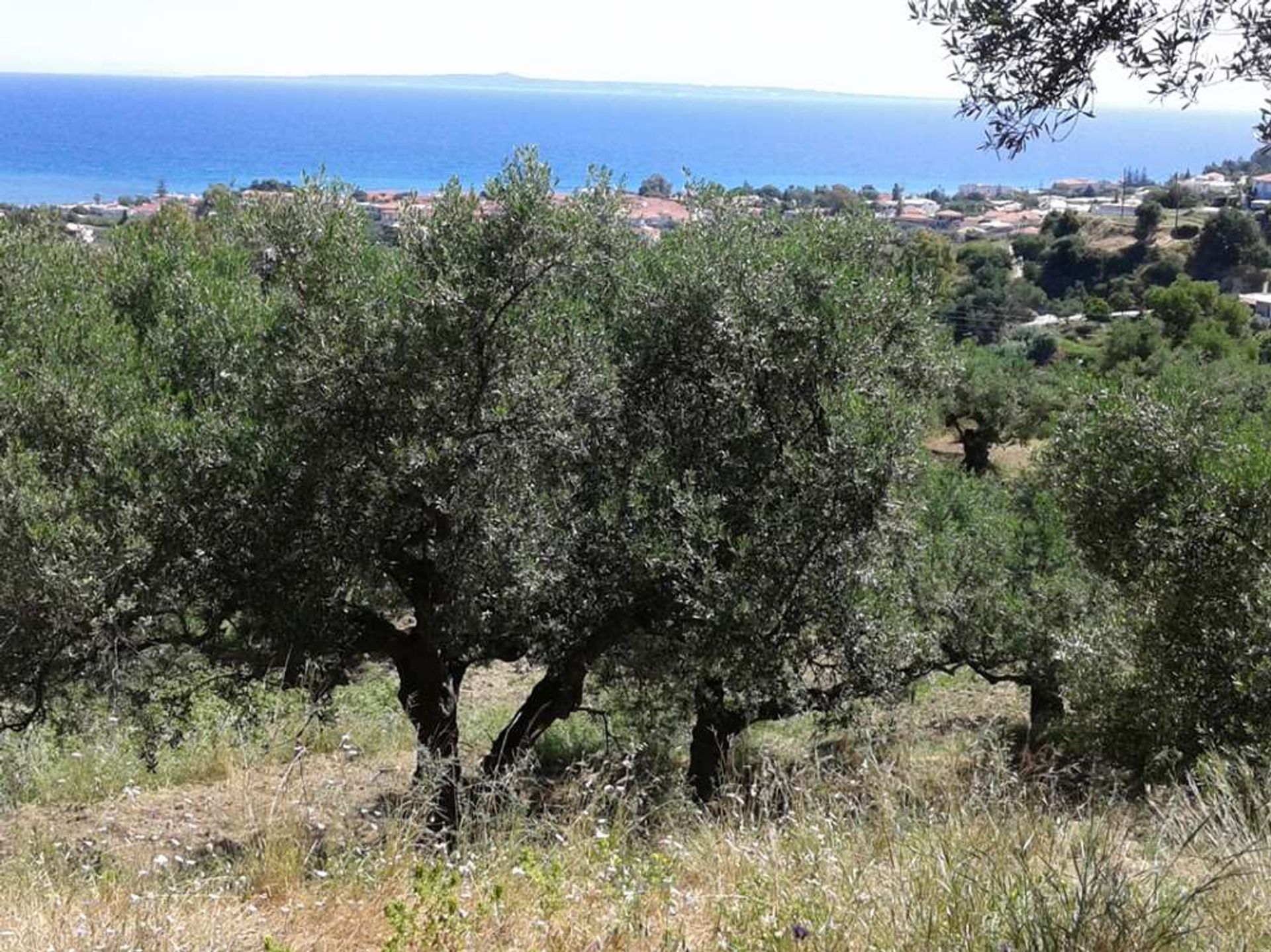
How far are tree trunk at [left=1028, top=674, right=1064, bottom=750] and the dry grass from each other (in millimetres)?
8292

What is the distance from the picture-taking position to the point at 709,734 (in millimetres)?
10227

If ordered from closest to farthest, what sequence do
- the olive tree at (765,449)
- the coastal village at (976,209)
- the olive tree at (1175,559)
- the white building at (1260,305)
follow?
the olive tree at (1175,559) → the olive tree at (765,449) → the coastal village at (976,209) → the white building at (1260,305)

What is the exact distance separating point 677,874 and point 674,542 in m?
3.54

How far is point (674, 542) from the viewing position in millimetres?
7734

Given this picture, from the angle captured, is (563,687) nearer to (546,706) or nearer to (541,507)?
(546,706)

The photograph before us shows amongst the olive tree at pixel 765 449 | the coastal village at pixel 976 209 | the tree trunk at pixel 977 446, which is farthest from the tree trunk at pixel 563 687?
the tree trunk at pixel 977 446

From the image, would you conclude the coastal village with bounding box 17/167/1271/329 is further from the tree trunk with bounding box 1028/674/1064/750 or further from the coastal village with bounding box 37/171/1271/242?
the tree trunk with bounding box 1028/674/1064/750

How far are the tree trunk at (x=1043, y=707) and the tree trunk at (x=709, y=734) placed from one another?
4812 mm

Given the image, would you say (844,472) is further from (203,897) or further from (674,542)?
(203,897)

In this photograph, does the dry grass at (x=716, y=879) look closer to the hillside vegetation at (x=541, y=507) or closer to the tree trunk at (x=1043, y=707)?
the hillside vegetation at (x=541, y=507)

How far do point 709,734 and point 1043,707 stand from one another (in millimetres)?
7672

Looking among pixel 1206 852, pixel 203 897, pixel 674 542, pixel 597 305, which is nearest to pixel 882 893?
pixel 1206 852

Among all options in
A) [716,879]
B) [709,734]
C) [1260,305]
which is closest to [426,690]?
[709,734]

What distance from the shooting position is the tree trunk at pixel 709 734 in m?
9.20
